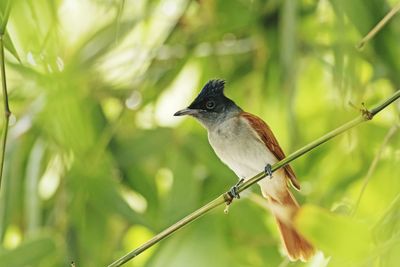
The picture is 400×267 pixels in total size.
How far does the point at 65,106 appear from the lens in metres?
0.99

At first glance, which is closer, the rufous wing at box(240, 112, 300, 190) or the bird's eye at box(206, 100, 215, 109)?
the rufous wing at box(240, 112, 300, 190)

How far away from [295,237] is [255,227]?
2.57 ft

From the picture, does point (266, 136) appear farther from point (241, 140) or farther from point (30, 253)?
point (30, 253)

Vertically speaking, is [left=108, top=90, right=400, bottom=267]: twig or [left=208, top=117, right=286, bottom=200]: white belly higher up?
[left=208, top=117, right=286, bottom=200]: white belly

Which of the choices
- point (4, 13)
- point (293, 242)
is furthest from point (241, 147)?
point (4, 13)

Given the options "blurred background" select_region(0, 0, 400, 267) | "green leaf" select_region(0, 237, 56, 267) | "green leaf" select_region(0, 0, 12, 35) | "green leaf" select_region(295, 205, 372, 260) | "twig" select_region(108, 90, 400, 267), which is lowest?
"green leaf" select_region(295, 205, 372, 260)

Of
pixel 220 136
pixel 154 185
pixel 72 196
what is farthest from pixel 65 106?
pixel 154 185

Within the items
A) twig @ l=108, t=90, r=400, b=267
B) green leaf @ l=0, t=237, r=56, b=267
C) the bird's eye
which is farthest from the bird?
green leaf @ l=0, t=237, r=56, b=267

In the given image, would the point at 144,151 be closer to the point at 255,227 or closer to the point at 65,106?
the point at 255,227

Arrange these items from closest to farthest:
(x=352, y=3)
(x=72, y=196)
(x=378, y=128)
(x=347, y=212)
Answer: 1. (x=347, y=212)
2. (x=352, y=3)
3. (x=72, y=196)
4. (x=378, y=128)

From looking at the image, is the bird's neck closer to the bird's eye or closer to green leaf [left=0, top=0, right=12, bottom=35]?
the bird's eye

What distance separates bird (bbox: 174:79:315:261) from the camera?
0.87 meters

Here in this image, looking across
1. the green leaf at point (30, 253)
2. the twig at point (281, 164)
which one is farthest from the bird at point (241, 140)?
the green leaf at point (30, 253)

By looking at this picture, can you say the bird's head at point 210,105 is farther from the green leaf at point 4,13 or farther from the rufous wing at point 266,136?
the green leaf at point 4,13
